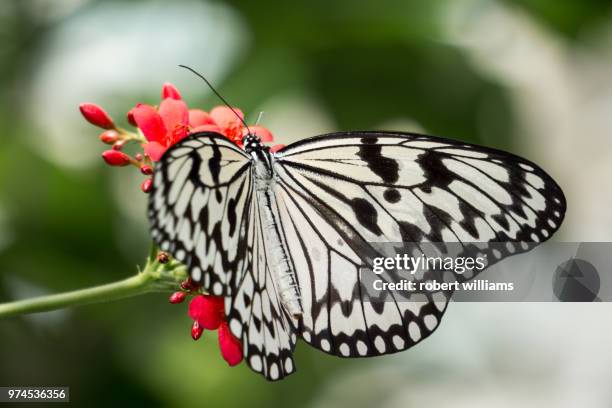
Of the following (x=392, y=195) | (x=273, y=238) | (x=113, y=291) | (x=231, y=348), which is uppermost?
(x=392, y=195)

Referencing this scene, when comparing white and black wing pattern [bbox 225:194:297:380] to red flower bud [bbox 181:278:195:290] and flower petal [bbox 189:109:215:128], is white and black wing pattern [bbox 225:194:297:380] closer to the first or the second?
red flower bud [bbox 181:278:195:290]

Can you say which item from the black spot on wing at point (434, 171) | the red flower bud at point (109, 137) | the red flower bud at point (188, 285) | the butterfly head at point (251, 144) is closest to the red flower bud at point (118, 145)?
the red flower bud at point (109, 137)

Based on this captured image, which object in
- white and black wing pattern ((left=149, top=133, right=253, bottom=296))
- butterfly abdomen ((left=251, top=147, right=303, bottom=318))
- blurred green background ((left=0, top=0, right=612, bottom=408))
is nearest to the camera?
white and black wing pattern ((left=149, top=133, right=253, bottom=296))

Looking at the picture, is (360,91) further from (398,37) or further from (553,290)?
(553,290)

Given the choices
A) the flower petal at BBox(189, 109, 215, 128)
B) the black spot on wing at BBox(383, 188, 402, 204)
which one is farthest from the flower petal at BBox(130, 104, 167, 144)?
the black spot on wing at BBox(383, 188, 402, 204)

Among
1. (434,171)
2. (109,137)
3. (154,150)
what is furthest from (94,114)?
(434,171)

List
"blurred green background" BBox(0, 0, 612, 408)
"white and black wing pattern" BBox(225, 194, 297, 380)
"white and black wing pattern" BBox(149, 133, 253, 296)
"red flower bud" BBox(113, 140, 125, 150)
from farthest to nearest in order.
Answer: "blurred green background" BBox(0, 0, 612, 408)
"red flower bud" BBox(113, 140, 125, 150)
"white and black wing pattern" BBox(225, 194, 297, 380)
"white and black wing pattern" BBox(149, 133, 253, 296)

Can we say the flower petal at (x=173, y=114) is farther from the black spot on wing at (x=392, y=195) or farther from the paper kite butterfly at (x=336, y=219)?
the black spot on wing at (x=392, y=195)

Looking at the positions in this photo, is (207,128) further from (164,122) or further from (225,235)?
(225,235)
